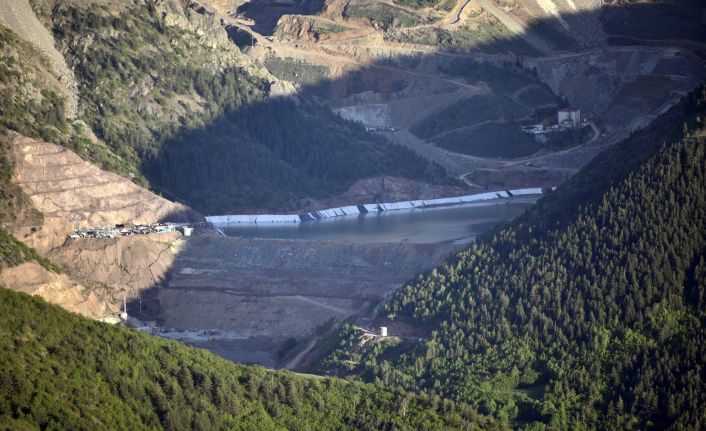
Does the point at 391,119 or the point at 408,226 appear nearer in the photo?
the point at 408,226

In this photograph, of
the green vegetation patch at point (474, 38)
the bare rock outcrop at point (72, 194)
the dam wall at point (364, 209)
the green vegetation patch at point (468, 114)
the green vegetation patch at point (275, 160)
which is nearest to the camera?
the bare rock outcrop at point (72, 194)

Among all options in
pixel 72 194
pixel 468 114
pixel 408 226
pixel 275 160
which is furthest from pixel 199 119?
pixel 468 114

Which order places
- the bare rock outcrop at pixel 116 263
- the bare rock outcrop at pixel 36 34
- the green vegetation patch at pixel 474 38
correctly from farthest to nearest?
the green vegetation patch at pixel 474 38 < the bare rock outcrop at pixel 36 34 < the bare rock outcrop at pixel 116 263

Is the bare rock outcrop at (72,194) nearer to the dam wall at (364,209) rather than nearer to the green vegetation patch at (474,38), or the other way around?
the dam wall at (364,209)

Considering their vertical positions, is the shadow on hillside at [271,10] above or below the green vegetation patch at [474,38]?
above

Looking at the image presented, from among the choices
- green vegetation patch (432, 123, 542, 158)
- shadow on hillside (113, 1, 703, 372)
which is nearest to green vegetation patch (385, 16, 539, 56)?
shadow on hillside (113, 1, 703, 372)

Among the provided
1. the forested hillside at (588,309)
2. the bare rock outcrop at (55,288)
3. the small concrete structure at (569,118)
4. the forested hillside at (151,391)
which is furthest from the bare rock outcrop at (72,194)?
the small concrete structure at (569,118)

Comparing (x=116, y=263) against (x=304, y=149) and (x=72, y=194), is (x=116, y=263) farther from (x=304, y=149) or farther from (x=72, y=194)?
(x=304, y=149)
